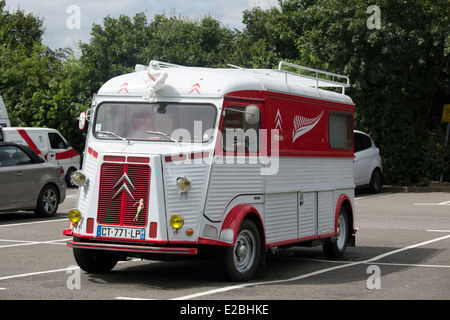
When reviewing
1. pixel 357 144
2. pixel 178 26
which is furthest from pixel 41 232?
pixel 178 26

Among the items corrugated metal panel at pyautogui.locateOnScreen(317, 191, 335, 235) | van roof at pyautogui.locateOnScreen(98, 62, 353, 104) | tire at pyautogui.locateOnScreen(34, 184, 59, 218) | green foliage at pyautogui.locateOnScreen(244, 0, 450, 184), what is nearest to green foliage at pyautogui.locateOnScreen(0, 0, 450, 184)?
green foliage at pyautogui.locateOnScreen(244, 0, 450, 184)

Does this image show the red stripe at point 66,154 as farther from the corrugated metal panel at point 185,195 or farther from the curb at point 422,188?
the corrugated metal panel at point 185,195

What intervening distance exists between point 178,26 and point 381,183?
21806 mm

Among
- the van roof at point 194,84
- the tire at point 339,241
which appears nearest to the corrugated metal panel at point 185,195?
the van roof at point 194,84

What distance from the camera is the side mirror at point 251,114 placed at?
997cm

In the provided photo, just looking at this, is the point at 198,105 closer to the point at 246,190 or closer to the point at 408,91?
the point at 246,190

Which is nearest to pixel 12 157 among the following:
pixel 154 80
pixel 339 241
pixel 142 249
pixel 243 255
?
pixel 339 241

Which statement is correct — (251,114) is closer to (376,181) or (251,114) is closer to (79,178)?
(79,178)

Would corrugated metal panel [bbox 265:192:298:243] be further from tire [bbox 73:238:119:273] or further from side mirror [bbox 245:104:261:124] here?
tire [bbox 73:238:119:273]

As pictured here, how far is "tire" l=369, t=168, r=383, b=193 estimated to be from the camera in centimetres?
2605

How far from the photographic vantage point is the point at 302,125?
11461 mm

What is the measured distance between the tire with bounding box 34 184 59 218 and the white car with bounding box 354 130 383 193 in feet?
33.5

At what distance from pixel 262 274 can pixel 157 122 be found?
99.4 inches

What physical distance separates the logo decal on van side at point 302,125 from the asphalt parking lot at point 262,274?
1.92m
